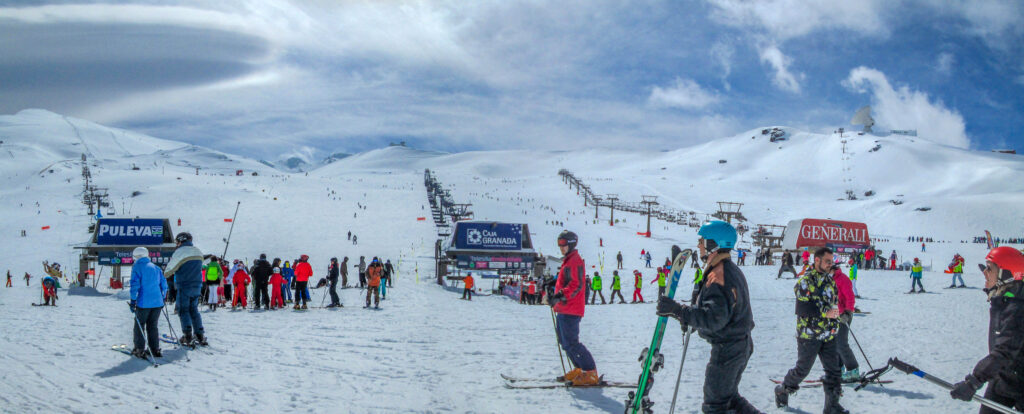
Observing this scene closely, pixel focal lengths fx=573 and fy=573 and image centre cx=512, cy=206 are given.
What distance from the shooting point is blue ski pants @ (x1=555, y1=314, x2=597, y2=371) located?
6277 millimetres

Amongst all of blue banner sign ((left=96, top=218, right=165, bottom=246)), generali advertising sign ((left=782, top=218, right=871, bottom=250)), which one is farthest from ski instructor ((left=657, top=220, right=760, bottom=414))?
generali advertising sign ((left=782, top=218, right=871, bottom=250))

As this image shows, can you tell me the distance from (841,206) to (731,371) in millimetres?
90360

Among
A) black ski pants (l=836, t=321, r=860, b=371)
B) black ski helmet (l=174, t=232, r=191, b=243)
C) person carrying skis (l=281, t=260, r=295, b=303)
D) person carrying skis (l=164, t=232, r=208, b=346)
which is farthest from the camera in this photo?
person carrying skis (l=281, t=260, r=295, b=303)

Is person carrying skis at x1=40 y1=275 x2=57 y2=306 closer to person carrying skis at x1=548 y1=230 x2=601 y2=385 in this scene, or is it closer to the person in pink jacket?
person carrying skis at x1=548 y1=230 x2=601 y2=385

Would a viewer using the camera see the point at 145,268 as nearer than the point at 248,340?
Yes

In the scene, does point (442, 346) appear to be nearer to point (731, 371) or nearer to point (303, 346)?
point (303, 346)

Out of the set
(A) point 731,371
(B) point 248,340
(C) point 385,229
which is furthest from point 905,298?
(C) point 385,229

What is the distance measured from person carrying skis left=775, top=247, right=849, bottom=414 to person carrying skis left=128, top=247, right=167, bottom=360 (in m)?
7.68

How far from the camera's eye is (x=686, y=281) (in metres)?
25.2

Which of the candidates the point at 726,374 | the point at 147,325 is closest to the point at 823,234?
the point at 726,374

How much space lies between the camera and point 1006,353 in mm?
3850

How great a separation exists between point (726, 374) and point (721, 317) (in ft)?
1.65

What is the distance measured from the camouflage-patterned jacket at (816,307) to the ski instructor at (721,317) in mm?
1643

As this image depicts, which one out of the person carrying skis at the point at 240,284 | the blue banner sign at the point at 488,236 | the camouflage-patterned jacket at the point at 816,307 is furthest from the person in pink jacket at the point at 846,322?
the blue banner sign at the point at 488,236
